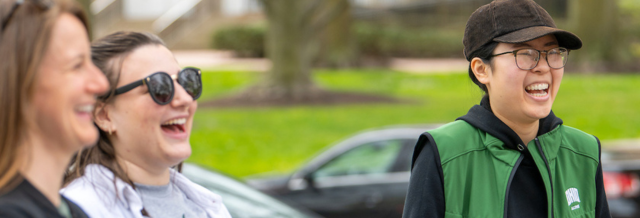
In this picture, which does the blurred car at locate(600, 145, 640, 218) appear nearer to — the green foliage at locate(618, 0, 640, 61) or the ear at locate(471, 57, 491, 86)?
the ear at locate(471, 57, 491, 86)

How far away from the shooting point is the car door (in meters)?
5.71

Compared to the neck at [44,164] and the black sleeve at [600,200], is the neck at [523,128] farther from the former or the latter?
the neck at [44,164]

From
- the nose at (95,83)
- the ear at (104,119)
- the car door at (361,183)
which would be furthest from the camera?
the car door at (361,183)

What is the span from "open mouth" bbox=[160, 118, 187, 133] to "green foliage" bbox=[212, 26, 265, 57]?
2111 centimetres

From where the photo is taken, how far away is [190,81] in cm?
215

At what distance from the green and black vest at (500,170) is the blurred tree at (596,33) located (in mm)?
18469

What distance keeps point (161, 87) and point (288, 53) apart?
511 inches

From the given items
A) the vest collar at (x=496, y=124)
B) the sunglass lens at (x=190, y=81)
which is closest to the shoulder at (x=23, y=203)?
the sunglass lens at (x=190, y=81)

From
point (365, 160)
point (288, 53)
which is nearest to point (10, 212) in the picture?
point (365, 160)

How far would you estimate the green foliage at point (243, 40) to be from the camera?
23.2 m

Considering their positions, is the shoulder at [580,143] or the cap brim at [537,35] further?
the shoulder at [580,143]

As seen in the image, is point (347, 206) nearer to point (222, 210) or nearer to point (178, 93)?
point (222, 210)

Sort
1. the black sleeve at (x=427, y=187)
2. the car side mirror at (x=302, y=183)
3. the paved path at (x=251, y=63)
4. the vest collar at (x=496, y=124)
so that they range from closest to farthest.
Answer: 1. the black sleeve at (x=427, y=187)
2. the vest collar at (x=496, y=124)
3. the car side mirror at (x=302, y=183)
4. the paved path at (x=251, y=63)

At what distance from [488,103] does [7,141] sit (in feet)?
5.54
